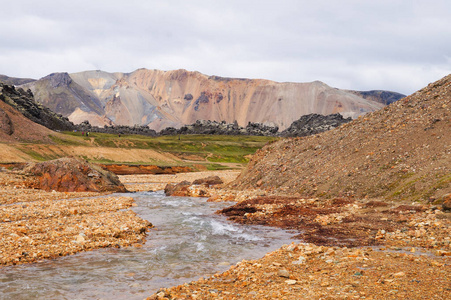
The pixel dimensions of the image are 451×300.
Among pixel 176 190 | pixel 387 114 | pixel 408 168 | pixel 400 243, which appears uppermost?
pixel 387 114

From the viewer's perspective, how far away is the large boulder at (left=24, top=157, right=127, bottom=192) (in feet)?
126

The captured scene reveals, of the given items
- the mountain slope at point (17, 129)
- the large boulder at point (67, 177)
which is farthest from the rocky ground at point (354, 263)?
the mountain slope at point (17, 129)

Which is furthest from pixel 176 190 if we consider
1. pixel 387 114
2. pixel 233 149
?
pixel 233 149

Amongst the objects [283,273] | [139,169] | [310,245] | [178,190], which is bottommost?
[139,169]

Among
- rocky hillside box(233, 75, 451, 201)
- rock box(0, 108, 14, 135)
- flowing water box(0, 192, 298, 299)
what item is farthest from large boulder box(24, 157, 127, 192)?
rock box(0, 108, 14, 135)

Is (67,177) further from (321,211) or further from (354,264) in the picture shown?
(354,264)

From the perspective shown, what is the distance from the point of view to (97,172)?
42.6 metres

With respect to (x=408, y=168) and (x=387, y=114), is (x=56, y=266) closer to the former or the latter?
(x=408, y=168)

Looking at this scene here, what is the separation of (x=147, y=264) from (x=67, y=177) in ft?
94.6

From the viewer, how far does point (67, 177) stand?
128ft

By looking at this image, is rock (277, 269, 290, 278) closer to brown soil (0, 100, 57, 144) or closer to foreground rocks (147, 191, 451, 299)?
foreground rocks (147, 191, 451, 299)

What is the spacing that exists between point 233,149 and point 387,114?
109230mm

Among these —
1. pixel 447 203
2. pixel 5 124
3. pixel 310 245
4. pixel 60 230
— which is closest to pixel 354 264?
pixel 310 245

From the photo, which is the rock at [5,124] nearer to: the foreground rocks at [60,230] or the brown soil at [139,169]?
the brown soil at [139,169]
